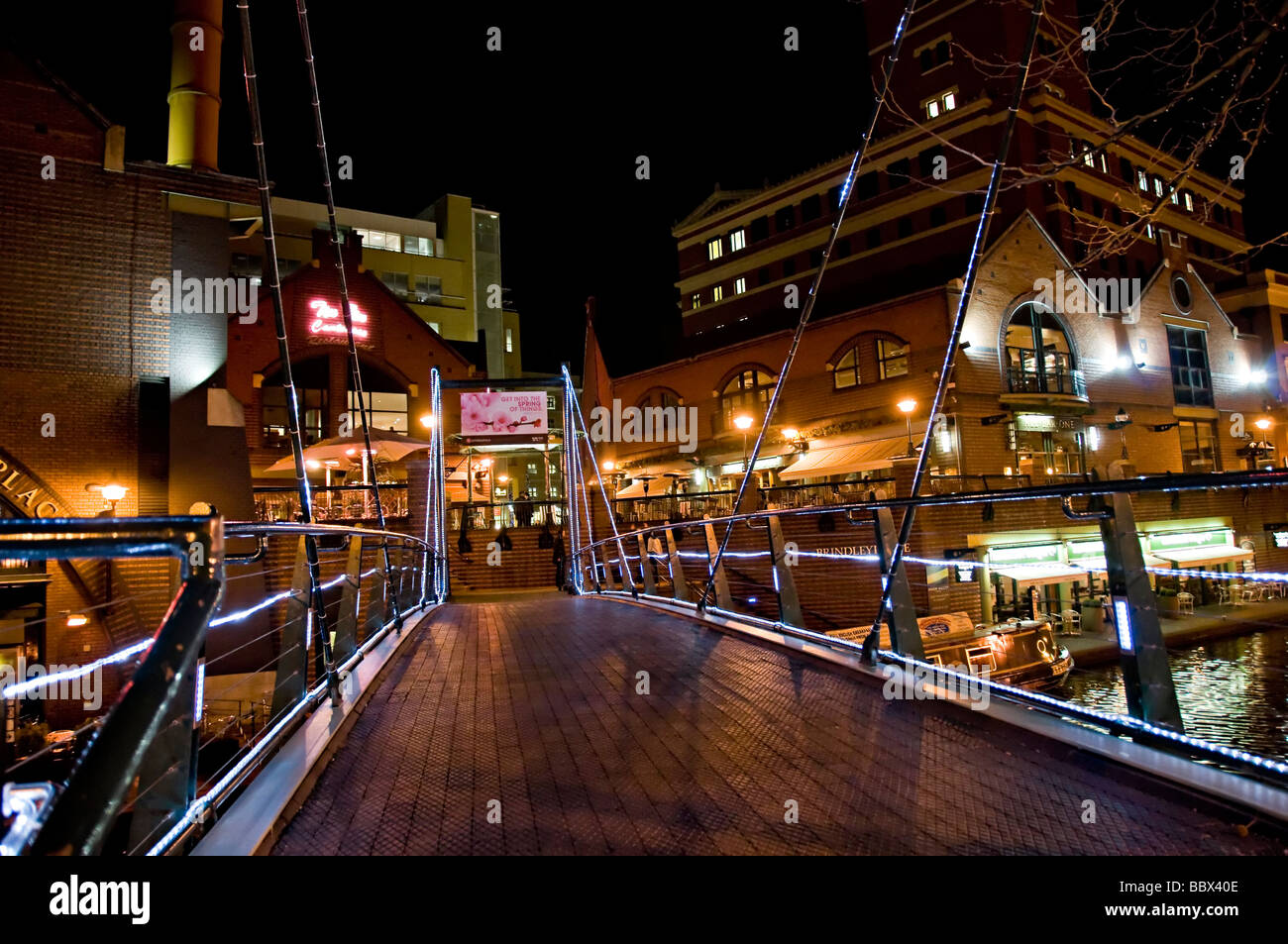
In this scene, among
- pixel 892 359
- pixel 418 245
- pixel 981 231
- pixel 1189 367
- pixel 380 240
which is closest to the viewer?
pixel 981 231

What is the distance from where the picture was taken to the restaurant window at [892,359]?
21203 millimetres

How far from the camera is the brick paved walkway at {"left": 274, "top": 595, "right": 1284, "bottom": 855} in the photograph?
2.32 m

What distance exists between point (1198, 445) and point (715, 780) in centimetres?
3174

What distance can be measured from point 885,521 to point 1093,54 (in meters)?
4.71

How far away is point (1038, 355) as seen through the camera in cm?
2281

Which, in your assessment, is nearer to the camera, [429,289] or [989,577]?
[989,577]

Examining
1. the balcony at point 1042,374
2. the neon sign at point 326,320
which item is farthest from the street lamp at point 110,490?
the balcony at point 1042,374

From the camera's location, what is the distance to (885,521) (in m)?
4.52

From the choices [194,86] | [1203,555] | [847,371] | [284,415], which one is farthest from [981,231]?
[284,415]

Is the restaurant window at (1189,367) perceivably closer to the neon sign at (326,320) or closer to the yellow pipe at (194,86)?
the neon sign at (326,320)

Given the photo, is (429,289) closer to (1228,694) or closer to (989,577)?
(989,577)

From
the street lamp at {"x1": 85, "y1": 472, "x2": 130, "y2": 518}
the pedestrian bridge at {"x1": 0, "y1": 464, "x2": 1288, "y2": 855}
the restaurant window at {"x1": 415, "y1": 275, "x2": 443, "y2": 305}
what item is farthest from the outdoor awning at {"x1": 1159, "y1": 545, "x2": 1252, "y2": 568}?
the restaurant window at {"x1": 415, "y1": 275, "x2": 443, "y2": 305}
